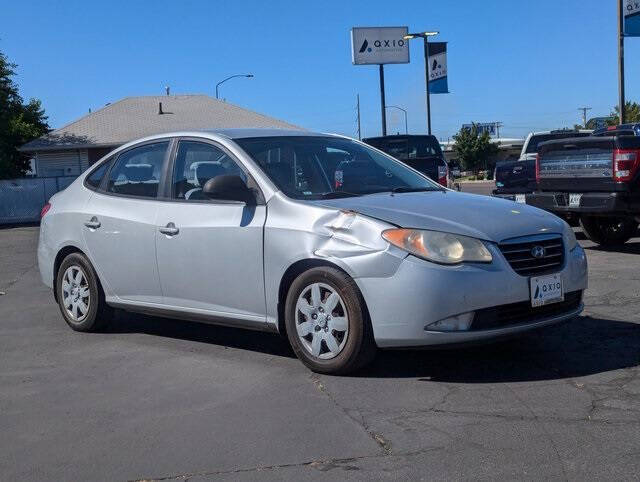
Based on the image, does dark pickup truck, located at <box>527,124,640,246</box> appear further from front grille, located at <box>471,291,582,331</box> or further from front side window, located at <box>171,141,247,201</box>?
front side window, located at <box>171,141,247,201</box>

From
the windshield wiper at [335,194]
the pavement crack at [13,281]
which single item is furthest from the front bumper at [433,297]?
the pavement crack at [13,281]

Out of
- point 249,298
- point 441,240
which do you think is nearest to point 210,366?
point 249,298

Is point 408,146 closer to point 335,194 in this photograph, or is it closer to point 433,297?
point 335,194

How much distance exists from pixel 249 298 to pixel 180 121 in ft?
122

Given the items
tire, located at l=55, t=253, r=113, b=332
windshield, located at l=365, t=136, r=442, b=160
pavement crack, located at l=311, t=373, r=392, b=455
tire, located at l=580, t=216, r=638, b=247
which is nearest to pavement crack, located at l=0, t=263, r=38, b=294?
tire, located at l=55, t=253, r=113, b=332

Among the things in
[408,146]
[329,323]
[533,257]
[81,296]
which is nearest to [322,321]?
[329,323]

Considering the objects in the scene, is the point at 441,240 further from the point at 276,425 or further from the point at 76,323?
the point at 76,323

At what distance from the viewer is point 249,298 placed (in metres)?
5.93

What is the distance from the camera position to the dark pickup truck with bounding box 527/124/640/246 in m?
10.5

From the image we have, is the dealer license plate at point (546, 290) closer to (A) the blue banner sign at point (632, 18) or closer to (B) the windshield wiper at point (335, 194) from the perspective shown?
(B) the windshield wiper at point (335, 194)

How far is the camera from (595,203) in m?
10.8

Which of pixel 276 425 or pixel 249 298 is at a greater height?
pixel 249 298

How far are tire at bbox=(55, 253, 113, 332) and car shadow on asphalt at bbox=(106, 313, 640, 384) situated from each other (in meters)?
0.70

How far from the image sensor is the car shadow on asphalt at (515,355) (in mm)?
5527
